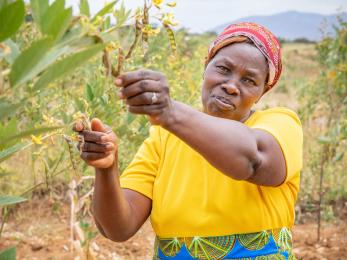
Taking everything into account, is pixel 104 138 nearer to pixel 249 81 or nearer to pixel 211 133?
pixel 211 133

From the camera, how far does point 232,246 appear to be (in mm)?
1300

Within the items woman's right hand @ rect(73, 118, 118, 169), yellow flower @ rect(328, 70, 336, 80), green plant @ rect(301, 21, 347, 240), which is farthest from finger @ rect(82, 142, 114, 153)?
yellow flower @ rect(328, 70, 336, 80)

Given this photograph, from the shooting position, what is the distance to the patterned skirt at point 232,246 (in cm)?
130

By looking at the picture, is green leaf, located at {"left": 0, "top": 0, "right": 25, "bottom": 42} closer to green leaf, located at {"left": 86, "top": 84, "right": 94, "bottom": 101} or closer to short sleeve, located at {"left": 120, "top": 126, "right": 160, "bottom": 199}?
short sleeve, located at {"left": 120, "top": 126, "right": 160, "bottom": 199}

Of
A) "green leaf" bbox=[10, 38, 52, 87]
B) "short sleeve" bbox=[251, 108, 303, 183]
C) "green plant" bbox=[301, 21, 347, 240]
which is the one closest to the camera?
"green leaf" bbox=[10, 38, 52, 87]

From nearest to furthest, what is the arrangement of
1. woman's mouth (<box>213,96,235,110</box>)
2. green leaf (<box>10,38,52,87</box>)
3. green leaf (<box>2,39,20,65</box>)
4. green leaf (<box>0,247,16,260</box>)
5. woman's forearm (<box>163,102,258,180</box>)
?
green leaf (<box>10,38,52,87</box>), green leaf (<box>2,39,20,65</box>), green leaf (<box>0,247,16,260</box>), woman's forearm (<box>163,102,258,180</box>), woman's mouth (<box>213,96,235,110</box>)

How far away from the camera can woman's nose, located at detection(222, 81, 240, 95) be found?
1.24 m

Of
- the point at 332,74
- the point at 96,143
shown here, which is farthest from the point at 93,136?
the point at 332,74

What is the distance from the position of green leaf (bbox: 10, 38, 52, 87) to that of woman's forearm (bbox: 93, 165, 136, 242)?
65 centimetres

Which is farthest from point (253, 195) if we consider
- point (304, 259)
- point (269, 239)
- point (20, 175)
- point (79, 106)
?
point (20, 175)

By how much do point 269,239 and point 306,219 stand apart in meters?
2.56

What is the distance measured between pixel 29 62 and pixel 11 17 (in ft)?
0.16

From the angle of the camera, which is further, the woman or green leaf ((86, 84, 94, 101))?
green leaf ((86, 84, 94, 101))

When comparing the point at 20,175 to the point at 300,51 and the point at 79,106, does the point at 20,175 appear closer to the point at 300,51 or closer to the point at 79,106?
the point at 79,106
